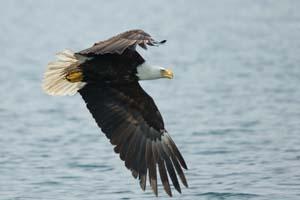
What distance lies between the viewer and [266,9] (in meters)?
25.5

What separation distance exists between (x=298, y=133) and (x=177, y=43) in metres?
9.17

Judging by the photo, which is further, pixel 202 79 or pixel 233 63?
pixel 233 63

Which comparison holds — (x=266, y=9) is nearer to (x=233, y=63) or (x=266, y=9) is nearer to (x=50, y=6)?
(x=50, y=6)

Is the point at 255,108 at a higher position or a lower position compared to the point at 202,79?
lower

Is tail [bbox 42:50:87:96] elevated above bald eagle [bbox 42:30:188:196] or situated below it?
above

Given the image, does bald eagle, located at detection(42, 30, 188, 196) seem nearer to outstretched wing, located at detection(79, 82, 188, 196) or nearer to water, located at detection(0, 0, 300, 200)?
outstretched wing, located at detection(79, 82, 188, 196)

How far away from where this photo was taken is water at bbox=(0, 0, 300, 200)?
8.60 m

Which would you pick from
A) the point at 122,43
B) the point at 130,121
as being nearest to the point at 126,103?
the point at 130,121

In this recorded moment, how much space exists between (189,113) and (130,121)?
157 inches

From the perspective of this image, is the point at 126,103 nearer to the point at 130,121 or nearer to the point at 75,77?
the point at 130,121

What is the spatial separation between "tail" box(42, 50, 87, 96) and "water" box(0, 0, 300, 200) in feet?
2.83

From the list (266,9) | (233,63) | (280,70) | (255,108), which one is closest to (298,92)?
(255,108)

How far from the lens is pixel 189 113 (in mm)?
12117

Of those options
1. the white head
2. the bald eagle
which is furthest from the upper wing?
the white head
